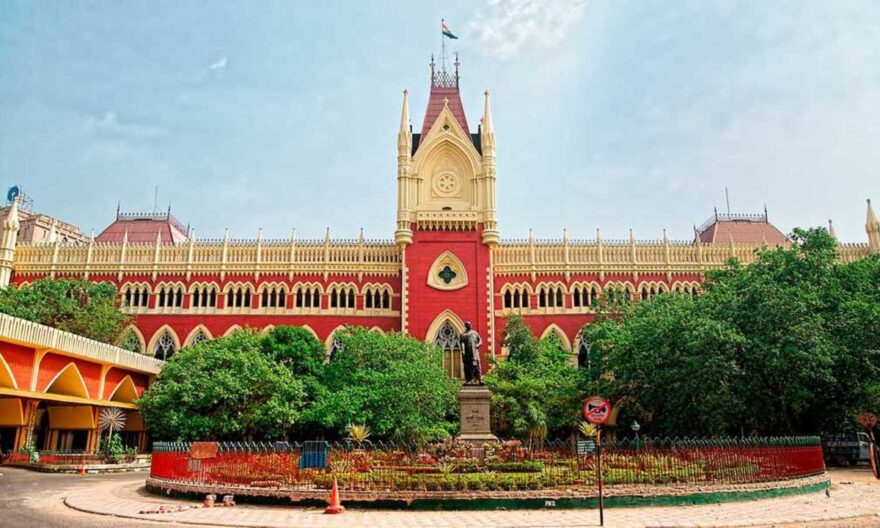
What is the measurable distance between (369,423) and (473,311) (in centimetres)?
1267

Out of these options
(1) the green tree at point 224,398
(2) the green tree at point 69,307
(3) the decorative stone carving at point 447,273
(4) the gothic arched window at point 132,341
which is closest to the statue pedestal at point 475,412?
(1) the green tree at point 224,398

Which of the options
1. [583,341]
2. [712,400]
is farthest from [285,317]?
[712,400]

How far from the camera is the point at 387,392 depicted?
31797 millimetres

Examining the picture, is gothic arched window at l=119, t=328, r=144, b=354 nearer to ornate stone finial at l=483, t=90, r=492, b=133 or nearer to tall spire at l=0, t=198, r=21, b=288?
tall spire at l=0, t=198, r=21, b=288

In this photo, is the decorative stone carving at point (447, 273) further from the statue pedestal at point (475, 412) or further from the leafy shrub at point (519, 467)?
the leafy shrub at point (519, 467)

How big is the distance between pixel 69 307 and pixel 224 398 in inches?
552

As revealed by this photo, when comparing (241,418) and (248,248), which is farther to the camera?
(248,248)

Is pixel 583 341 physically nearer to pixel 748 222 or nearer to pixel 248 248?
pixel 748 222


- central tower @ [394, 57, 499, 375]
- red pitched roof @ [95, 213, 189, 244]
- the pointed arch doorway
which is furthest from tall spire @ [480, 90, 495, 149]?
red pitched roof @ [95, 213, 189, 244]

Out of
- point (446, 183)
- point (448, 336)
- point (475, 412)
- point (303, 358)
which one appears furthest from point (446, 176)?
point (475, 412)

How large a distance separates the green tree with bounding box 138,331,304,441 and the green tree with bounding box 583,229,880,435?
54.5 ft

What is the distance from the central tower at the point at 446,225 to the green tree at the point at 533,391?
157 inches

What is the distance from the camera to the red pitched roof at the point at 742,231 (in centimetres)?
4875

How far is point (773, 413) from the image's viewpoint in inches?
1121
